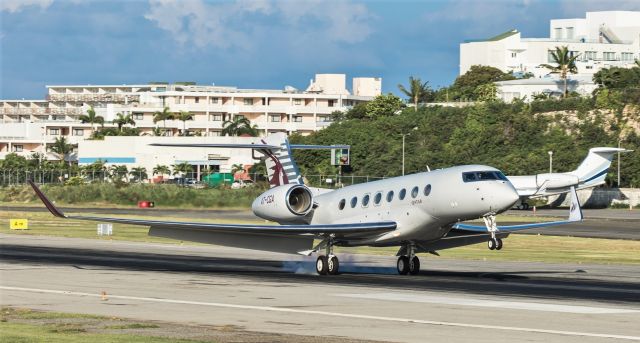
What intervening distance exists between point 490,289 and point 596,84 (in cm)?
13487

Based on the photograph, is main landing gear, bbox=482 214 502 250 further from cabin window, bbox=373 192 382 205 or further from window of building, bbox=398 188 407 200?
cabin window, bbox=373 192 382 205

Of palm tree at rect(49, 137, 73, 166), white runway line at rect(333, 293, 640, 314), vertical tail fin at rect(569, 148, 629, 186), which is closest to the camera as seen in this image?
white runway line at rect(333, 293, 640, 314)

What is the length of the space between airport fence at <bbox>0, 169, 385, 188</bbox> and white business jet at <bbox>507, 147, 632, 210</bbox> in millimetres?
25487

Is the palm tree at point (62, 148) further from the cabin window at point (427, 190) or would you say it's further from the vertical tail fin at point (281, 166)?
the cabin window at point (427, 190)

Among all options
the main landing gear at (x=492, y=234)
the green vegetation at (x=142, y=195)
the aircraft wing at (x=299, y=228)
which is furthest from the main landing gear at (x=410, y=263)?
the green vegetation at (x=142, y=195)

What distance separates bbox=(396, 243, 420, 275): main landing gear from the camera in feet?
122

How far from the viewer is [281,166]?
41.7m

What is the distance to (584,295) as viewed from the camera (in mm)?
30125

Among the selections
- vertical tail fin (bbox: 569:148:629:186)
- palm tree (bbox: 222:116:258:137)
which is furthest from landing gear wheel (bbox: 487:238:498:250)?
palm tree (bbox: 222:116:258:137)

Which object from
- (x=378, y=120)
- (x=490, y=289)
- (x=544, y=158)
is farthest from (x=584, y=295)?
(x=378, y=120)

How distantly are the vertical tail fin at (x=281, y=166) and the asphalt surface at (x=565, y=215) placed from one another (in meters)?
31.5

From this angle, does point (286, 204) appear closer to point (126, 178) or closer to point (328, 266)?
point (328, 266)

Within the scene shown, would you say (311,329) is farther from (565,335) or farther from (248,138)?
(248,138)

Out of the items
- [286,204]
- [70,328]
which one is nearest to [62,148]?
[286,204]
